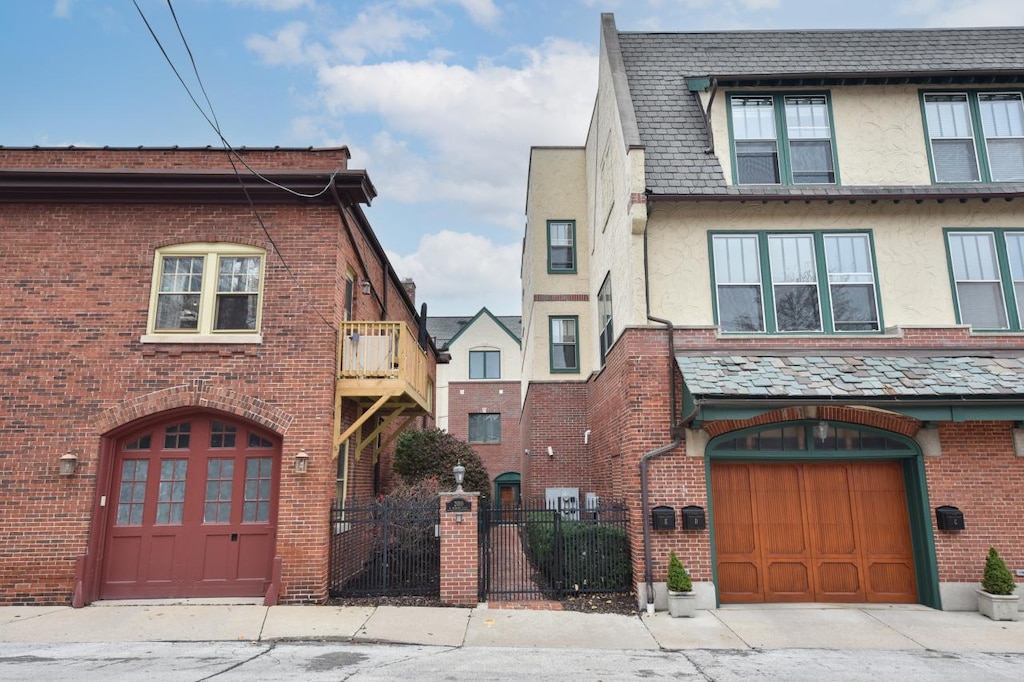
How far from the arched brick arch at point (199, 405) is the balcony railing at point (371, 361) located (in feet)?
4.10

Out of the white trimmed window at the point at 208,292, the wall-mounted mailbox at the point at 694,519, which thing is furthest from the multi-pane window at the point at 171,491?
the wall-mounted mailbox at the point at 694,519

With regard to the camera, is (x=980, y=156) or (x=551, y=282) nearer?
(x=980, y=156)

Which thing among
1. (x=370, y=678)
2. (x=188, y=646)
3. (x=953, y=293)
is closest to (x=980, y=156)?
(x=953, y=293)

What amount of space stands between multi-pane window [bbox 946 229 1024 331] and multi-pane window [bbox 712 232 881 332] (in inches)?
61.0

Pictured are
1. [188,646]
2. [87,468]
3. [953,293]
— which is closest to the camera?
[188,646]

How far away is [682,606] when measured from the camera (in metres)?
9.19

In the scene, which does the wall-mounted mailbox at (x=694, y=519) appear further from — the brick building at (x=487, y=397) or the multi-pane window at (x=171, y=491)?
the brick building at (x=487, y=397)

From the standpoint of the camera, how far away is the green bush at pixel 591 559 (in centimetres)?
1016

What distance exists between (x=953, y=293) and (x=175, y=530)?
1388 cm

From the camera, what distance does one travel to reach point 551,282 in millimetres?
16969

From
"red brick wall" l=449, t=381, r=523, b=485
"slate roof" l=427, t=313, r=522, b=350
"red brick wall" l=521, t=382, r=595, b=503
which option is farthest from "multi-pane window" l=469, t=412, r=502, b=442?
"red brick wall" l=521, t=382, r=595, b=503

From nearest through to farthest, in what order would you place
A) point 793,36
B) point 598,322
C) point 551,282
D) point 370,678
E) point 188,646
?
point 370,678 < point 188,646 < point 793,36 < point 598,322 < point 551,282

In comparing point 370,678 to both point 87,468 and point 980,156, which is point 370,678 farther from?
point 980,156

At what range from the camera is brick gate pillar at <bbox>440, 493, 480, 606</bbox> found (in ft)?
31.9
